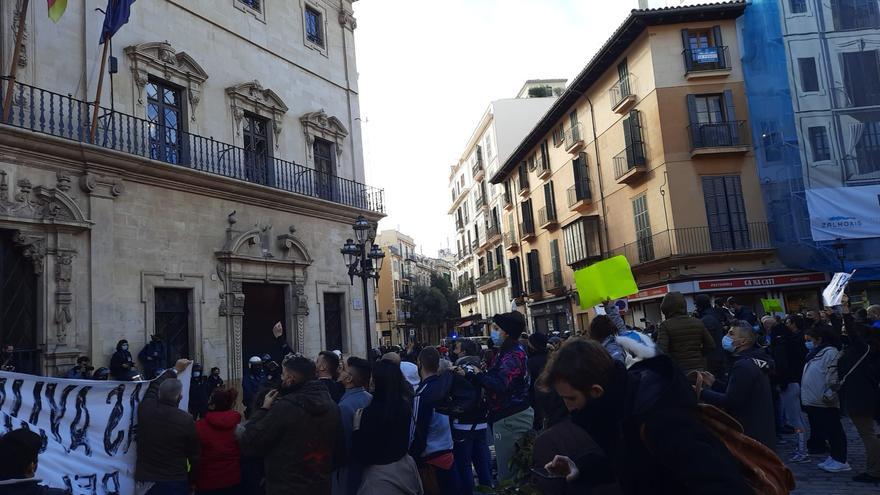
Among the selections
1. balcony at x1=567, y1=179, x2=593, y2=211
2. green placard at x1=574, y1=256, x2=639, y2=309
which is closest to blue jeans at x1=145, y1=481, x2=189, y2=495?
green placard at x1=574, y1=256, x2=639, y2=309

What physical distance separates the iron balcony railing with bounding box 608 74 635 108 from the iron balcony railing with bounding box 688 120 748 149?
3.08 m

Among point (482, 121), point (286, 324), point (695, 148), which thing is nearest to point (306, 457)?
point (286, 324)

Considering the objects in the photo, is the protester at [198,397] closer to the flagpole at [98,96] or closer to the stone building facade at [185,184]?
the stone building facade at [185,184]

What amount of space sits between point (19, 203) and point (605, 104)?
2268 cm

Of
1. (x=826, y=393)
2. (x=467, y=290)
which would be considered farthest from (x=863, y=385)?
(x=467, y=290)

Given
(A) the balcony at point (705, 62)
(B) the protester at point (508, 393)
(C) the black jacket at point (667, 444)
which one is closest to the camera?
(C) the black jacket at point (667, 444)

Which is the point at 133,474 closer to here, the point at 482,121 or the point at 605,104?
the point at 605,104

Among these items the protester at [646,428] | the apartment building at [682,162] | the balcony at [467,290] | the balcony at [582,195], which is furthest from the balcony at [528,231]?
the protester at [646,428]

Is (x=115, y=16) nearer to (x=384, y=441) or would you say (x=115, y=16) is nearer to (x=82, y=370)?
(x=82, y=370)

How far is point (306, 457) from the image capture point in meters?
4.40

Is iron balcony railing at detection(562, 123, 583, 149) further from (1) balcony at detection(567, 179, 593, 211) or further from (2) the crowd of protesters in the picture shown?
(2) the crowd of protesters

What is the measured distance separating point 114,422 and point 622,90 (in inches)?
950

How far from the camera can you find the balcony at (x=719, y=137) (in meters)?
23.1

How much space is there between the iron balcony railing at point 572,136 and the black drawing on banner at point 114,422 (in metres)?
26.2
